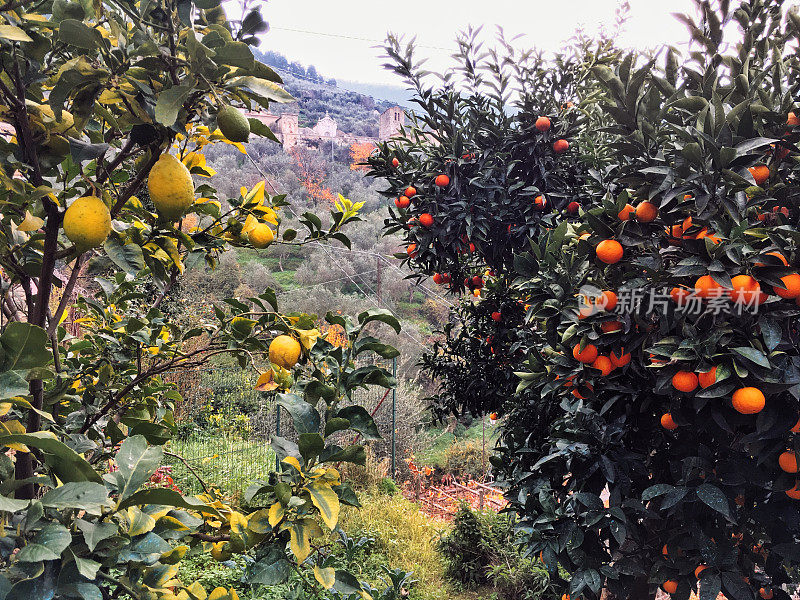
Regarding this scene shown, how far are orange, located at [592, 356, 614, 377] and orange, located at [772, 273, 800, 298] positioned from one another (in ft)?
1.35

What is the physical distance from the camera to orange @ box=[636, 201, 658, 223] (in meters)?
1.29

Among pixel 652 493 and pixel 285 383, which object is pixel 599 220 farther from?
pixel 285 383

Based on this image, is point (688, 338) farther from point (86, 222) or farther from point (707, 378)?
point (86, 222)

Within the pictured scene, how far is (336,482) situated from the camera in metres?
0.66

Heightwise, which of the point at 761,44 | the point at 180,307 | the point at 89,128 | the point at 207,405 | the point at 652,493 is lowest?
the point at 207,405

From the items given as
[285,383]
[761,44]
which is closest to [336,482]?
[285,383]

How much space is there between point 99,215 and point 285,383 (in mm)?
529

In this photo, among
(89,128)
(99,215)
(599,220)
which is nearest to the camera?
(99,215)

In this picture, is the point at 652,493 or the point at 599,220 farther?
the point at 599,220

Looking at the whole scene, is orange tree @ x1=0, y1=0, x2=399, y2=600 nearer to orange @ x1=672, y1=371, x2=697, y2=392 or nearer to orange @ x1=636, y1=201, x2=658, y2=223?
orange @ x1=672, y1=371, x2=697, y2=392

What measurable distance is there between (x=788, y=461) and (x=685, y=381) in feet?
0.85

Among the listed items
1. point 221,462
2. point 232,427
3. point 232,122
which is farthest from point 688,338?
point 232,427

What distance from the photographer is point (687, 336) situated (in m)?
1.18

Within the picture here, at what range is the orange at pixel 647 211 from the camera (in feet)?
4.22
